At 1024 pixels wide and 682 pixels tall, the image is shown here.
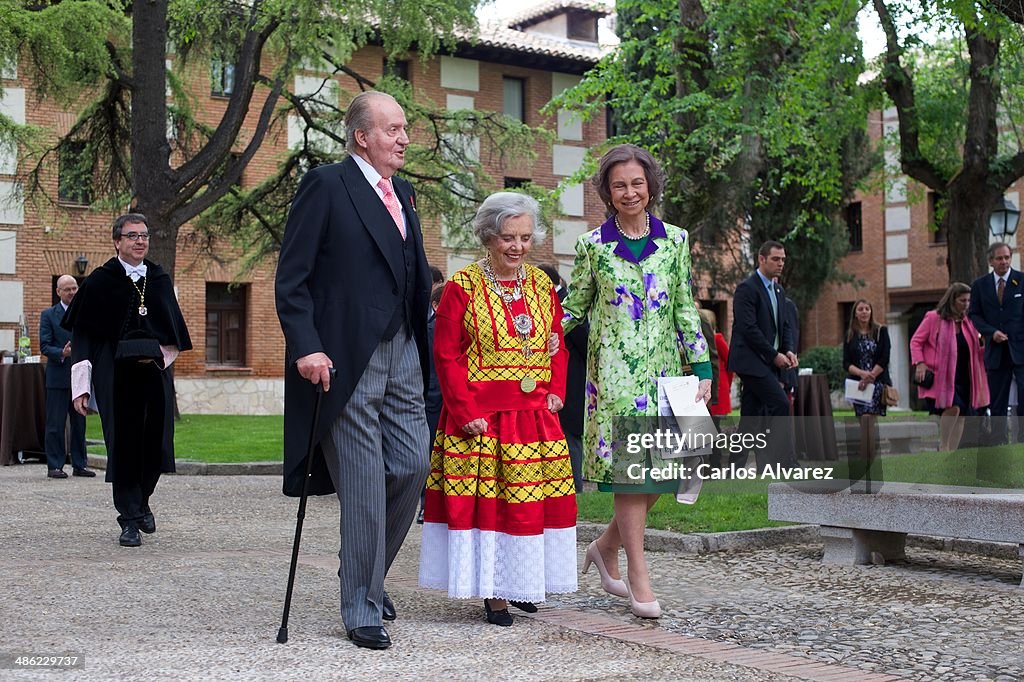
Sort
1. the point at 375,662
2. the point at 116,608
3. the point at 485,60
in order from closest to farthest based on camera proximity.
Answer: the point at 375,662, the point at 116,608, the point at 485,60

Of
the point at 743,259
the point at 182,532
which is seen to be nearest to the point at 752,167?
the point at 743,259

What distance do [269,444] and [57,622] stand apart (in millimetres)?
13863

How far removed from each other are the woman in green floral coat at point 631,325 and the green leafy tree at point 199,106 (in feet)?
40.2

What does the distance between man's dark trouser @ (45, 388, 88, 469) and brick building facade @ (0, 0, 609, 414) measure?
10.4 meters

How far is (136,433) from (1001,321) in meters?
7.78

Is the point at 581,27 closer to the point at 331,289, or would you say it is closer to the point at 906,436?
the point at 906,436

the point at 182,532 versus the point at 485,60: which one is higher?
the point at 485,60

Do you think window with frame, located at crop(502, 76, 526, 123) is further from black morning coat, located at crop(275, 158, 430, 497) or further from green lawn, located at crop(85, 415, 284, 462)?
black morning coat, located at crop(275, 158, 430, 497)

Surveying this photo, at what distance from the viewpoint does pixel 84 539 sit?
8.47m

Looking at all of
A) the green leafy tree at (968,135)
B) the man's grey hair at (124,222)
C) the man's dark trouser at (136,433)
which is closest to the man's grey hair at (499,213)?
the man's dark trouser at (136,433)

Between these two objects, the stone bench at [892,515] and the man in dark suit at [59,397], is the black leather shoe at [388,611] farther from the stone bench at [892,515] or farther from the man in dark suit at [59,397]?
the man in dark suit at [59,397]

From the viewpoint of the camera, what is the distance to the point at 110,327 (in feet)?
27.7

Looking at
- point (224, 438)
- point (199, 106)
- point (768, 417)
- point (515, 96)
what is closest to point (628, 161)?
point (768, 417)

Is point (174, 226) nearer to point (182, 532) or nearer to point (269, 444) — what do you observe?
point (269, 444)
